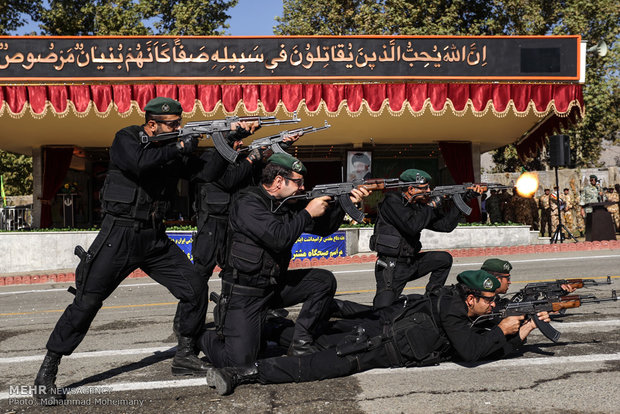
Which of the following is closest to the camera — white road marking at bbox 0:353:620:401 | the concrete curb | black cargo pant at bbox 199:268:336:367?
white road marking at bbox 0:353:620:401

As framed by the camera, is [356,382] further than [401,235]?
No

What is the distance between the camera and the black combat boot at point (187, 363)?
15.3ft

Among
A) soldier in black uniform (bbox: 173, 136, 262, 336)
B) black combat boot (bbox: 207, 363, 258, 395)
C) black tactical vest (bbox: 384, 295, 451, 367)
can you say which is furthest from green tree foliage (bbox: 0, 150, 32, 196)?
black tactical vest (bbox: 384, 295, 451, 367)

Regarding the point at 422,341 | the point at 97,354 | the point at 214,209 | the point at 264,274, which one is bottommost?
the point at 97,354

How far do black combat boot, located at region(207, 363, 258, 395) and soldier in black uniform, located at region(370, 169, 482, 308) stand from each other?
2018 millimetres

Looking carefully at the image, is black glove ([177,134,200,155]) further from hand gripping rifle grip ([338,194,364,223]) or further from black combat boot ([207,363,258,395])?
black combat boot ([207,363,258,395])

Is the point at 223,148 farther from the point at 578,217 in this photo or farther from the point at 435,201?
the point at 578,217

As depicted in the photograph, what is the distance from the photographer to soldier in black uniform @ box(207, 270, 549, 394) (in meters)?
4.39

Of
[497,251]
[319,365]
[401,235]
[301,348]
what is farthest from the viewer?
[497,251]

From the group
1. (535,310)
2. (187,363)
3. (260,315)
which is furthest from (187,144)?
(535,310)

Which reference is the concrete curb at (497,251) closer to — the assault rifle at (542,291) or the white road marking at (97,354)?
the white road marking at (97,354)

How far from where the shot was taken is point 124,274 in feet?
14.8

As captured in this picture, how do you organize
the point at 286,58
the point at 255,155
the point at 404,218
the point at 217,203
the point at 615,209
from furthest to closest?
the point at 615,209 → the point at 286,58 → the point at 217,203 → the point at 404,218 → the point at 255,155

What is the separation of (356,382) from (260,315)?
913 mm
